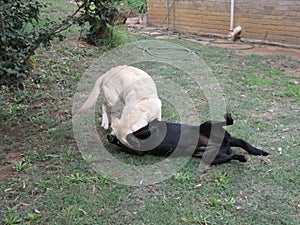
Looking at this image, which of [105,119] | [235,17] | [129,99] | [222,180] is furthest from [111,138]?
[235,17]

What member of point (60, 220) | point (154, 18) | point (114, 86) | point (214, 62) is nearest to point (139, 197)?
point (60, 220)

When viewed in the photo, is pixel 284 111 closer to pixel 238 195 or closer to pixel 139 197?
pixel 238 195

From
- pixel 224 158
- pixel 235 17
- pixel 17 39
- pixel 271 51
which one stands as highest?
pixel 17 39

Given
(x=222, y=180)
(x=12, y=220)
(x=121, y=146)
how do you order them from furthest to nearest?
(x=121, y=146) < (x=222, y=180) < (x=12, y=220)

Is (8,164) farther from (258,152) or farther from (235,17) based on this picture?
(235,17)

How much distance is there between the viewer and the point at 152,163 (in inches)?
116

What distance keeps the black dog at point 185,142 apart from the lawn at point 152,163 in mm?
74

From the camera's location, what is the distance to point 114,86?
335 cm

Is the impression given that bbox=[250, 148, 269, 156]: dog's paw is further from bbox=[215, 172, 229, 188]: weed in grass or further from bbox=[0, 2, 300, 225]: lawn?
bbox=[215, 172, 229, 188]: weed in grass

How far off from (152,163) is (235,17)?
5887mm

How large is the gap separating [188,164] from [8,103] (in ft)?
7.45

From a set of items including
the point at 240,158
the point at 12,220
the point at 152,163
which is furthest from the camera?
the point at 152,163

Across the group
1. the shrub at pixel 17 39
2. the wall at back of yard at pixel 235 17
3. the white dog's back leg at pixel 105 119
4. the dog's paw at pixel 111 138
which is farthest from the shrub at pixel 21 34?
the wall at back of yard at pixel 235 17

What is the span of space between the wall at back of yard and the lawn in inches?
108
